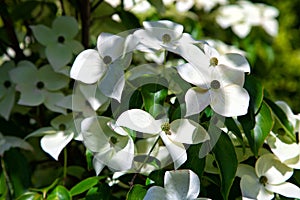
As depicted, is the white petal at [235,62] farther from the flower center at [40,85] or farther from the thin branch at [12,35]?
the thin branch at [12,35]

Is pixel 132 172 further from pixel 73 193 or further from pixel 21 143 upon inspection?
pixel 21 143

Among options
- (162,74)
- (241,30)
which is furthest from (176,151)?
(241,30)

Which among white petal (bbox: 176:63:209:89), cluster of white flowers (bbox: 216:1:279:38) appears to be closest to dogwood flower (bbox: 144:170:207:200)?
white petal (bbox: 176:63:209:89)

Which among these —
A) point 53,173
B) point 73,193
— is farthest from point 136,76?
point 53,173

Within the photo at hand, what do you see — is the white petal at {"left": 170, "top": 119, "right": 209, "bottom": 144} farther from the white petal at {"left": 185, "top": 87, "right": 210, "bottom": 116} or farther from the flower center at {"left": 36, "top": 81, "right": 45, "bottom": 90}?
the flower center at {"left": 36, "top": 81, "right": 45, "bottom": 90}

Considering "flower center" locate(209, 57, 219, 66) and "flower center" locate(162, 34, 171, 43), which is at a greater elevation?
"flower center" locate(162, 34, 171, 43)

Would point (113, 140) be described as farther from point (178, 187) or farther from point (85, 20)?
point (85, 20)
